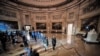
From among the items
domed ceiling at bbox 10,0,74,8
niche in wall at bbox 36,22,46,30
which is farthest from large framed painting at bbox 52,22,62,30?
domed ceiling at bbox 10,0,74,8

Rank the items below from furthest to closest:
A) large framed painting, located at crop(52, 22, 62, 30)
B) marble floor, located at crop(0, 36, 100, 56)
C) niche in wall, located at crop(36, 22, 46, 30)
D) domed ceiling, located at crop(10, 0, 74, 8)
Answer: niche in wall, located at crop(36, 22, 46, 30) → large framed painting, located at crop(52, 22, 62, 30) → domed ceiling, located at crop(10, 0, 74, 8) → marble floor, located at crop(0, 36, 100, 56)

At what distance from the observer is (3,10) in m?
9.45

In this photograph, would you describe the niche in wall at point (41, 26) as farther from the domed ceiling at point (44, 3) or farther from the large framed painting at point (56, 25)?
the domed ceiling at point (44, 3)

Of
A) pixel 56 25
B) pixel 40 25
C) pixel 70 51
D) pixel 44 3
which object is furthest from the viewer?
pixel 40 25

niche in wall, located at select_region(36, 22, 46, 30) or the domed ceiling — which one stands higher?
the domed ceiling

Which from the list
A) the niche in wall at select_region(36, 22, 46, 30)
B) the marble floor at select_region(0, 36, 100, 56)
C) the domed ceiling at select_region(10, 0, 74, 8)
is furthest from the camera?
the niche in wall at select_region(36, 22, 46, 30)

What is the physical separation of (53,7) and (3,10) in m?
9.84

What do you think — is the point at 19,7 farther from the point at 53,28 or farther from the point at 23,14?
the point at 53,28

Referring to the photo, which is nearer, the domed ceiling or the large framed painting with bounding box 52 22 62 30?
the domed ceiling

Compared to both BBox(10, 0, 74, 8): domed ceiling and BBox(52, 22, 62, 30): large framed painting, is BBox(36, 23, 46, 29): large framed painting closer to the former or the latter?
BBox(52, 22, 62, 30): large framed painting

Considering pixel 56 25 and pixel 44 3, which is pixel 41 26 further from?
pixel 44 3

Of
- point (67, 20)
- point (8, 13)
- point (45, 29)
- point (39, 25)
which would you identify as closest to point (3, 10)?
point (8, 13)

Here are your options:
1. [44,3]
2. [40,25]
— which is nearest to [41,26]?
[40,25]

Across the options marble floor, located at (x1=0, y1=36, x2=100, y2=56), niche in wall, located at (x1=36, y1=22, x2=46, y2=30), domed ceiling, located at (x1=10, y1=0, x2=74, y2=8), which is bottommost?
marble floor, located at (x1=0, y1=36, x2=100, y2=56)
